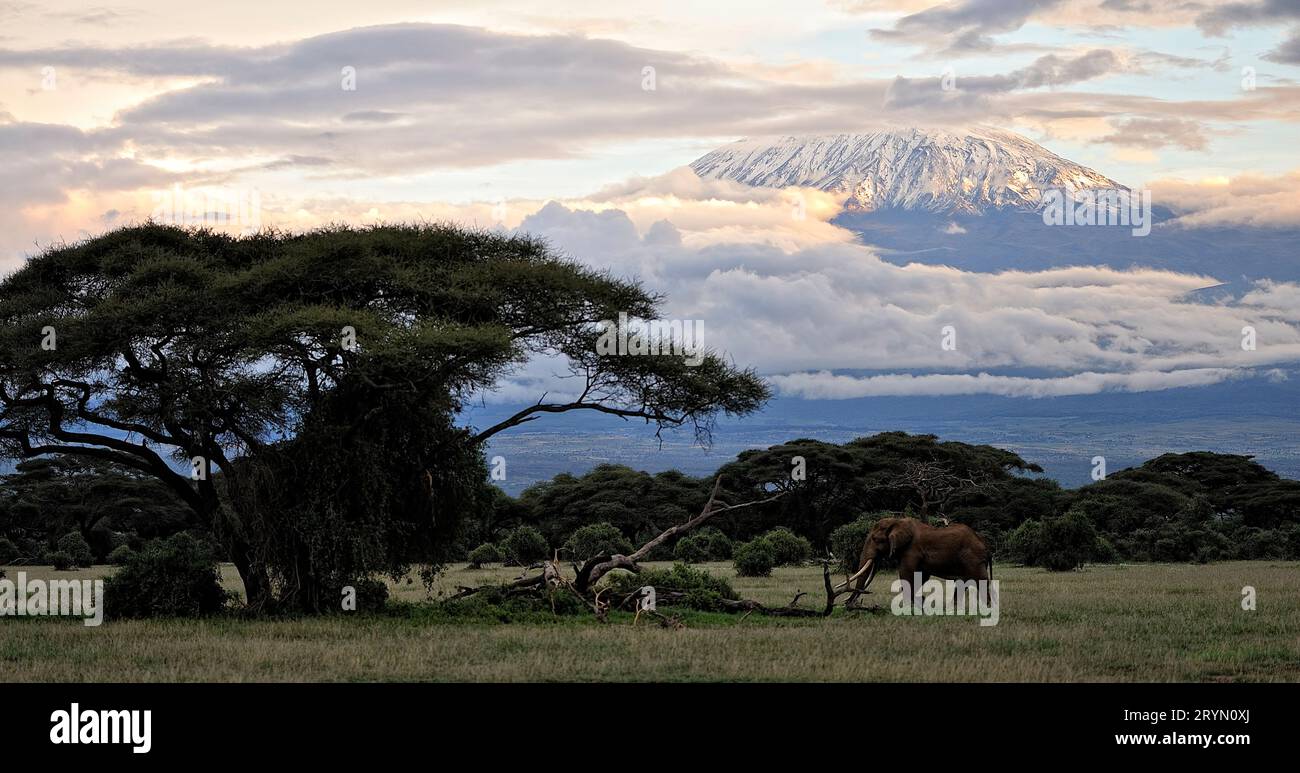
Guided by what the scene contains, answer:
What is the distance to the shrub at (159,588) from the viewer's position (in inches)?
974

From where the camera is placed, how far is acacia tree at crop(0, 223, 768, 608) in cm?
2453

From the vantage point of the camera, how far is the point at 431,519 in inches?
1043

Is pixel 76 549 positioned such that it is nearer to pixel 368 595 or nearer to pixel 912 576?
pixel 368 595

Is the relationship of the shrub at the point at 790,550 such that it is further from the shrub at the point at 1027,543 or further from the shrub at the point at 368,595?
the shrub at the point at 368,595

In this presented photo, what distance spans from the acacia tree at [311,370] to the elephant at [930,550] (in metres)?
4.57

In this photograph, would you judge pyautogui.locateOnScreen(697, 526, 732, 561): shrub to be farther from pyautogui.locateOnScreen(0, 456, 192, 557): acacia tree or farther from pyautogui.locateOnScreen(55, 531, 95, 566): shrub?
pyautogui.locateOnScreen(0, 456, 192, 557): acacia tree

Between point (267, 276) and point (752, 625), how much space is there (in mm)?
11086

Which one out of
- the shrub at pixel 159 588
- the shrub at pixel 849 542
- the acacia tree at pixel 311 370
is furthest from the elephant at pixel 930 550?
the shrub at pixel 159 588

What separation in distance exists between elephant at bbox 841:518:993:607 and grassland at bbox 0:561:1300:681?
109 cm

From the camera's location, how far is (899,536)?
26109 mm

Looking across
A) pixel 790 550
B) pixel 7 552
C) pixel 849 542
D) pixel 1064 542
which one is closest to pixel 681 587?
A: pixel 849 542

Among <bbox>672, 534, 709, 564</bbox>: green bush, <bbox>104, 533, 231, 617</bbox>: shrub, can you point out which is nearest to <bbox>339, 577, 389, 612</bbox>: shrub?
<bbox>104, 533, 231, 617</bbox>: shrub
